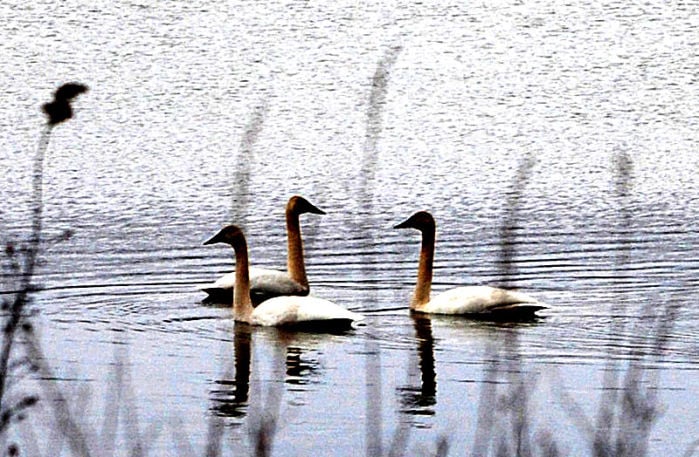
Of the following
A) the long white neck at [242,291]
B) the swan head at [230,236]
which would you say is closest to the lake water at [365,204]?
the long white neck at [242,291]

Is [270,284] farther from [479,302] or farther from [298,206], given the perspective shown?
[479,302]

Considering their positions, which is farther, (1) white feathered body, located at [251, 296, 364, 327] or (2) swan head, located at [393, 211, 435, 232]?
(2) swan head, located at [393, 211, 435, 232]

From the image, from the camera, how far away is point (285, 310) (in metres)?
11.4

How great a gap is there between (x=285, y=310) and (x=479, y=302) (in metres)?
1.15

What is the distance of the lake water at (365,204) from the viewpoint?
8633 mm

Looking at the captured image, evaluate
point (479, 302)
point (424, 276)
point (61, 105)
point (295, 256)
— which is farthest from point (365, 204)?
point (295, 256)

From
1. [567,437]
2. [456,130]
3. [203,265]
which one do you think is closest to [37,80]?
[456,130]

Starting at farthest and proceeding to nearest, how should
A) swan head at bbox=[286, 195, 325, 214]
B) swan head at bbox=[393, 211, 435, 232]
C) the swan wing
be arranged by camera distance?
swan head at bbox=[286, 195, 325, 214] → swan head at bbox=[393, 211, 435, 232] → the swan wing

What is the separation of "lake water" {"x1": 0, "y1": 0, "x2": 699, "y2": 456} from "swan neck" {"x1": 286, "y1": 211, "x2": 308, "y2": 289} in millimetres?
215

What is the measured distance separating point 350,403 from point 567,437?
1.30m

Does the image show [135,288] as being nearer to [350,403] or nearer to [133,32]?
[350,403]

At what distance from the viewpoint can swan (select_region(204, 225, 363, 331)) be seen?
1115cm

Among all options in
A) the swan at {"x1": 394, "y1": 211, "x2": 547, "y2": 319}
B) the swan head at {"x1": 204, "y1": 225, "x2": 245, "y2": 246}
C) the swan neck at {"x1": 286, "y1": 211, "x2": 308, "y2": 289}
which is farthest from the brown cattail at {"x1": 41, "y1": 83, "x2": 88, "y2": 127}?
the swan neck at {"x1": 286, "y1": 211, "x2": 308, "y2": 289}

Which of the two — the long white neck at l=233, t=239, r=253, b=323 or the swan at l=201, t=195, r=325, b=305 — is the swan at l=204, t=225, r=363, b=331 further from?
the swan at l=201, t=195, r=325, b=305
